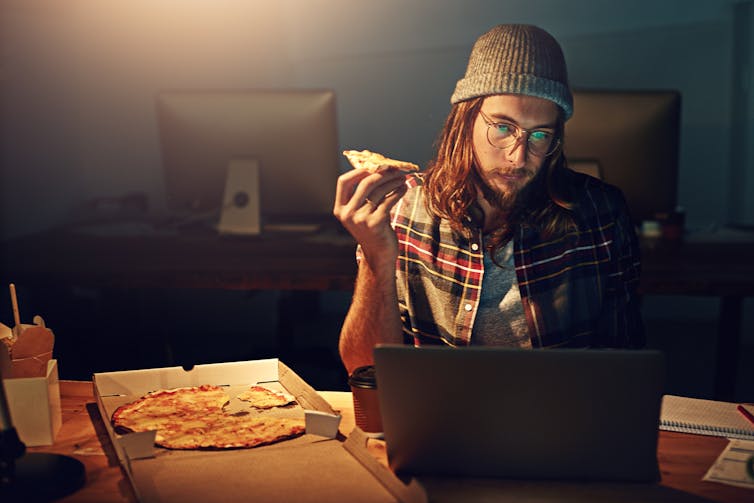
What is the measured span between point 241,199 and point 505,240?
1.56 m

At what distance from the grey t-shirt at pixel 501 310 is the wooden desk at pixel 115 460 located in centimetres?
42

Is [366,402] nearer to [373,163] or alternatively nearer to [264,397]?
[264,397]

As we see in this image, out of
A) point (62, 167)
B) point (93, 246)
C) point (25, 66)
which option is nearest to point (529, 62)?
point (93, 246)

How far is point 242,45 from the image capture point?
185 inches

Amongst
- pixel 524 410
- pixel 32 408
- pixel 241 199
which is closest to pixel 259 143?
pixel 241 199

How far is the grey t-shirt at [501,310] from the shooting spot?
182cm

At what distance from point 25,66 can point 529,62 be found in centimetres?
293

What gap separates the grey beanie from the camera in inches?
66.6

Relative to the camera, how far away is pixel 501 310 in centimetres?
183

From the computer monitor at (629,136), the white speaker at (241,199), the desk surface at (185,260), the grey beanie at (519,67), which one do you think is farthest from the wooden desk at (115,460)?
the computer monitor at (629,136)

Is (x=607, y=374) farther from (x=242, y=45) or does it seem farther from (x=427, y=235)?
(x=242, y=45)

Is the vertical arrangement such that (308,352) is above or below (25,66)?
below

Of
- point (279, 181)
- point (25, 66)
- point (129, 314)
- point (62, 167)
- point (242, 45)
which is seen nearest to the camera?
point (129, 314)

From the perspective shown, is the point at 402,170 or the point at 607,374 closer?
the point at 607,374
